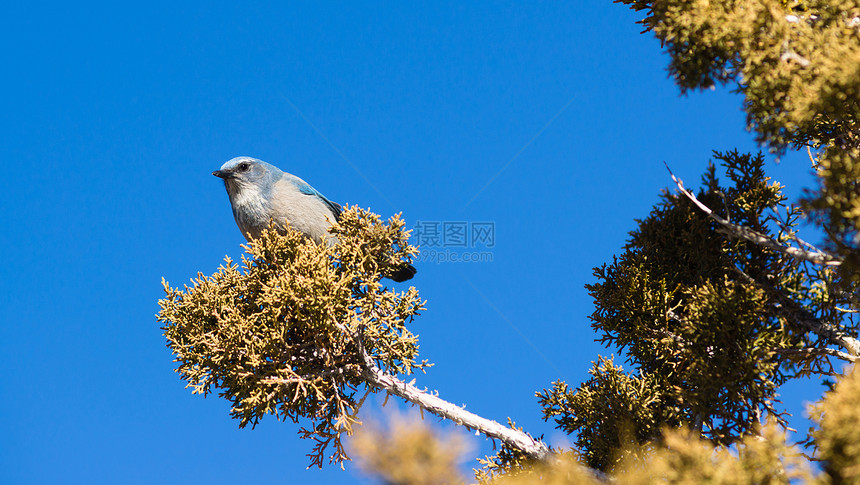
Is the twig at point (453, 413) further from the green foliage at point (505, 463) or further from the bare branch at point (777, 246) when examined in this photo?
the bare branch at point (777, 246)

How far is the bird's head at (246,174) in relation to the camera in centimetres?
888

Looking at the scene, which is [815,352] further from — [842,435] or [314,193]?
[314,193]

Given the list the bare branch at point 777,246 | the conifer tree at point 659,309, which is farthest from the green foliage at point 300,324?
the bare branch at point 777,246

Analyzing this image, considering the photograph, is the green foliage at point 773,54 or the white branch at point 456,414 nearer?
the green foliage at point 773,54

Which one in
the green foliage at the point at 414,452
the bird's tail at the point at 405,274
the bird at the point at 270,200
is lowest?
the green foliage at the point at 414,452

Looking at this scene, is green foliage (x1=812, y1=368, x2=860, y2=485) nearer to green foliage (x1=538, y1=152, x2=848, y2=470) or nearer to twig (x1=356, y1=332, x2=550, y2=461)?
green foliage (x1=538, y1=152, x2=848, y2=470)

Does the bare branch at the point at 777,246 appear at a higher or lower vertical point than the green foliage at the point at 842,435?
higher

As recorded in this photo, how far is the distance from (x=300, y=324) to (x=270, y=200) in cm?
238

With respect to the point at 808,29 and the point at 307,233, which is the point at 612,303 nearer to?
the point at 808,29

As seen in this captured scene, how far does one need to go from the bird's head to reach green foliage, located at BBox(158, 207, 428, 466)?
66.2 inches

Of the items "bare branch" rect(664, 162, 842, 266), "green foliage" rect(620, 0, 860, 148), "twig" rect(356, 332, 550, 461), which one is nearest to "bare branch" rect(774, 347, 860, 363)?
"bare branch" rect(664, 162, 842, 266)

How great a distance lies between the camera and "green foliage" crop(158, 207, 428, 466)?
6754mm

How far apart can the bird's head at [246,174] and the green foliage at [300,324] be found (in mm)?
1682

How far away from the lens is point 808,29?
5371 mm
